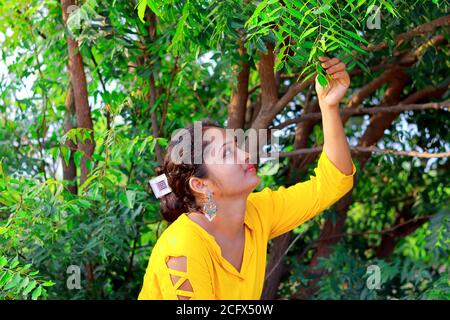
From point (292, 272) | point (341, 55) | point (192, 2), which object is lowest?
point (292, 272)

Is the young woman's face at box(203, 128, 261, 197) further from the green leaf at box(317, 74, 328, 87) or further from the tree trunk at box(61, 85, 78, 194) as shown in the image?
the tree trunk at box(61, 85, 78, 194)

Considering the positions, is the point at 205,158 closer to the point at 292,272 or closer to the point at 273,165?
Result: the point at 273,165

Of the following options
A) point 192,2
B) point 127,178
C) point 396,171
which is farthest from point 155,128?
point 396,171

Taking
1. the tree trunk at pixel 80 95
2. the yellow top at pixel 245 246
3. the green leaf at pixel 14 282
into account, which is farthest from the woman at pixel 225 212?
the tree trunk at pixel 80 95

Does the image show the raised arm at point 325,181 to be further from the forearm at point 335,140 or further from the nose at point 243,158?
the nose at point 243,158

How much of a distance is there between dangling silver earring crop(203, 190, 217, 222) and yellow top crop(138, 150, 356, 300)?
46 mm

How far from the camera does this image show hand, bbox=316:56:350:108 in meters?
2.26

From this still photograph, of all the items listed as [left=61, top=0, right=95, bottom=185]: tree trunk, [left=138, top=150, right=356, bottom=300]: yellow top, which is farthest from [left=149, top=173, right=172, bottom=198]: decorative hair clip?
[left=61, top=0, right=95, bottom=185]: tree trunk

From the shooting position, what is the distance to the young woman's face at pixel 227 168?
228 cm

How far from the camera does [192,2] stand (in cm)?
260

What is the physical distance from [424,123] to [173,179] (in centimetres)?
192

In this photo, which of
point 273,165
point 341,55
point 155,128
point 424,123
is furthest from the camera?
point 424,123

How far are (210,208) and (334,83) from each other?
1.56 ft

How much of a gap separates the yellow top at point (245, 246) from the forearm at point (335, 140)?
0.7 inches
